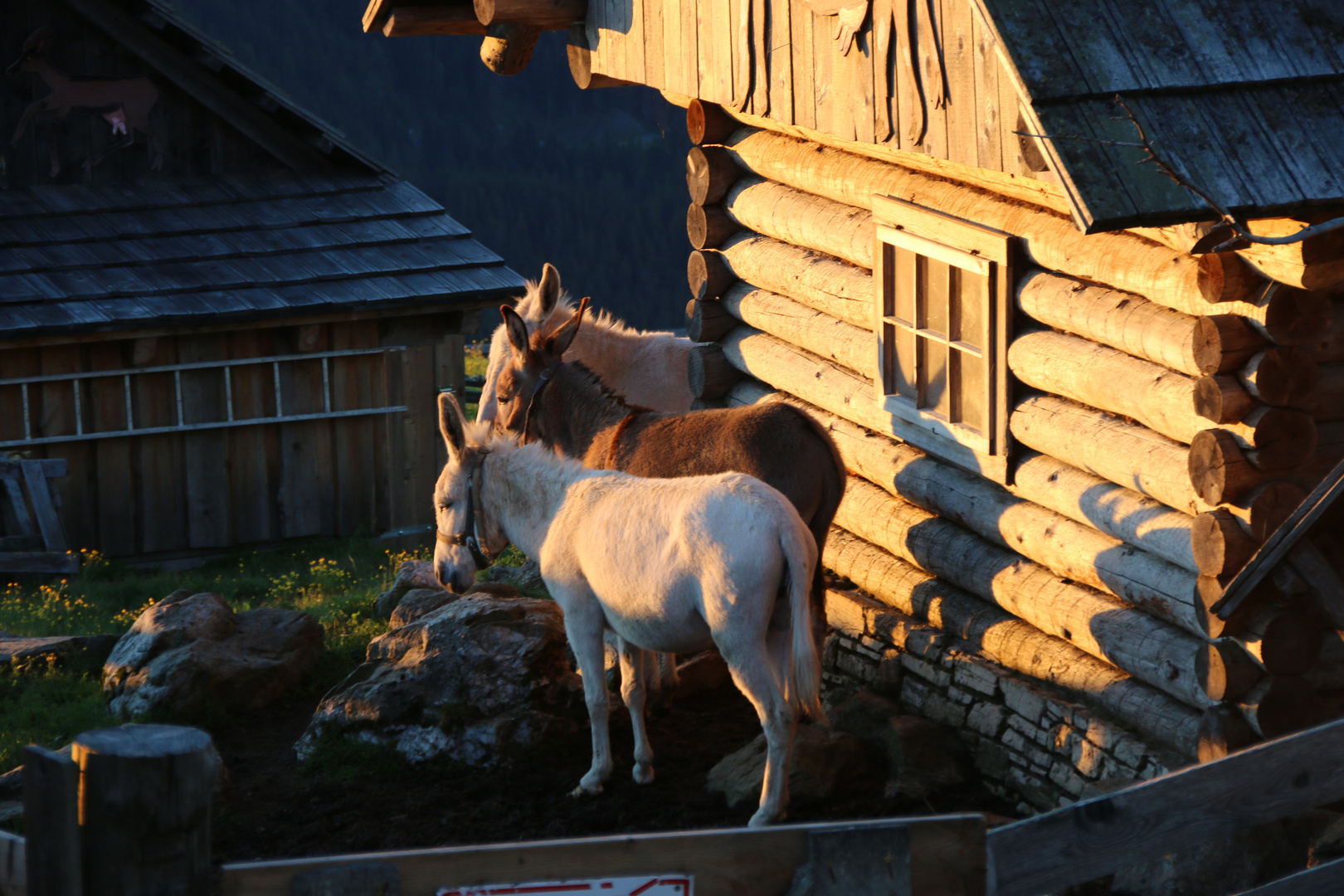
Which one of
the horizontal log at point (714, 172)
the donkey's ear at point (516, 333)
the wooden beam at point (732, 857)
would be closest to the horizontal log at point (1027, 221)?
the horizontal log at point (714, 172)

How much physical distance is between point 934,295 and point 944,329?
22cm

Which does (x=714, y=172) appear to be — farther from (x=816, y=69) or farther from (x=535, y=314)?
(x=816, y=69)

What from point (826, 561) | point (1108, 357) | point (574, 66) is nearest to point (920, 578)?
point (826, 561)

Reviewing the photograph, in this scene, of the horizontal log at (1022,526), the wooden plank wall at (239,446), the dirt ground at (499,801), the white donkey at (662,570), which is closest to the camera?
the horizontal log at (1022,526)

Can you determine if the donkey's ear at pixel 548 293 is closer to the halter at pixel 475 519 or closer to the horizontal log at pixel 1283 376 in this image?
the halter at pixel 475 519

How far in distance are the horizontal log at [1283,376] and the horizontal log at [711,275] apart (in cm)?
495

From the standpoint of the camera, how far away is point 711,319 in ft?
31.6

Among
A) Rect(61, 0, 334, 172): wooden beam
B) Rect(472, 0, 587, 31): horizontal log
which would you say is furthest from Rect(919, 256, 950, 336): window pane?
Rect(61, 0, 334, 172): wooden beam

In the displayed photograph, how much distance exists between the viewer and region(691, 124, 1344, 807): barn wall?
523cm

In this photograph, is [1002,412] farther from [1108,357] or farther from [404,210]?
[404,210]

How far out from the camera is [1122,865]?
3.26 m

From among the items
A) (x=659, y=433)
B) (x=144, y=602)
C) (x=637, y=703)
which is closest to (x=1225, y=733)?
(x=637, y=703)

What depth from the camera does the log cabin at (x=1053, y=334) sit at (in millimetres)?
4934

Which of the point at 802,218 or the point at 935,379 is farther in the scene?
the point at 802,218
